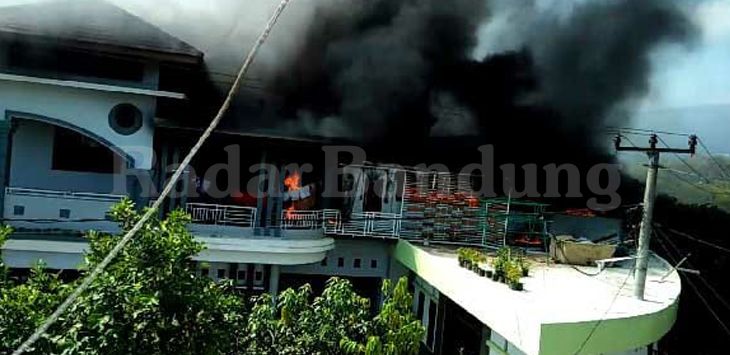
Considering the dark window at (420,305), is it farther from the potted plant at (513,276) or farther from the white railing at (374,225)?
the potted plant at (513,276)

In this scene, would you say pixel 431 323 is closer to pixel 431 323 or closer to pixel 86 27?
pixel 431 323

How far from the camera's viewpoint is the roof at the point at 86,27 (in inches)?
424

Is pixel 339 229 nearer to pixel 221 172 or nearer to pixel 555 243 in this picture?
pixel 221 172

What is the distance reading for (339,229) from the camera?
12.8 m

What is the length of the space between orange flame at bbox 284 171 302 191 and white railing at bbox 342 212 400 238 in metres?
1.64

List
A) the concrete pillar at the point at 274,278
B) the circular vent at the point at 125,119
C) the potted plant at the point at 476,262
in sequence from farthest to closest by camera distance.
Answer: the concrete pillar at the point at 274,278 → the circular vent at the point at 125,119 → the potted plant at the point at 476,262

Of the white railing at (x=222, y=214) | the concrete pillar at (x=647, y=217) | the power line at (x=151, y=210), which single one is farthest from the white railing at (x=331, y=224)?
the power line at (x=151, y=210)

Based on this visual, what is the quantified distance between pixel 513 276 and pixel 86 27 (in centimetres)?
827

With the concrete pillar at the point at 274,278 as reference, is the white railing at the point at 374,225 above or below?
above

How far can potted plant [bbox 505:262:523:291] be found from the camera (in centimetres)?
841

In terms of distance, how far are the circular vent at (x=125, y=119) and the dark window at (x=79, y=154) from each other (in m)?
0.97

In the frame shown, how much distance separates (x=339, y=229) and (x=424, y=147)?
435cm

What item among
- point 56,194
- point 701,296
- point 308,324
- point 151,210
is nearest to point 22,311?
point 151,210

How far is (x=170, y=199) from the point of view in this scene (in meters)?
12.2
